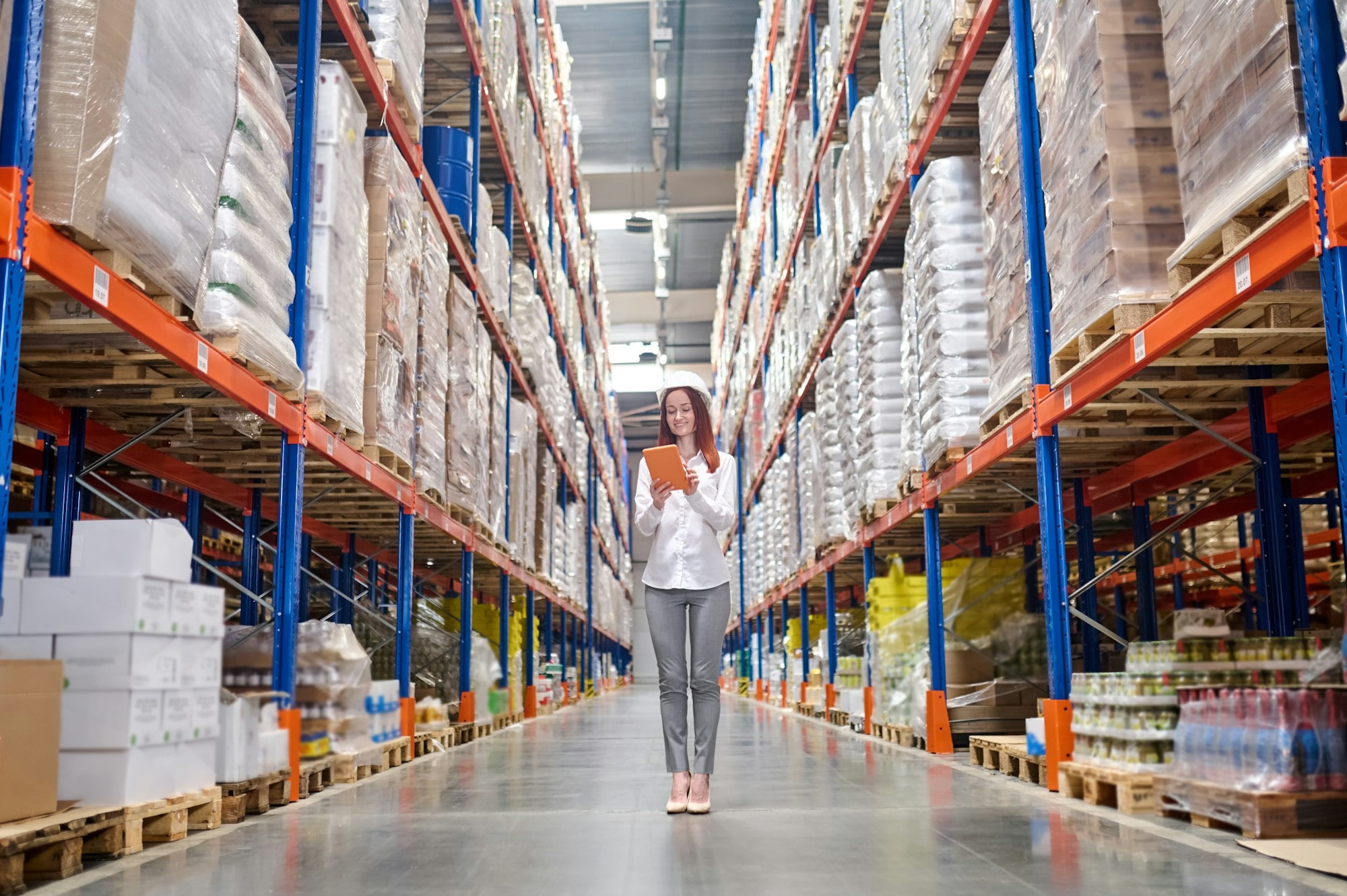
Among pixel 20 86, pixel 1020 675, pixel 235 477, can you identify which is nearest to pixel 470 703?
pixel 235 477

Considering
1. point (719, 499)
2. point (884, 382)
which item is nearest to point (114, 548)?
point (719, 499)

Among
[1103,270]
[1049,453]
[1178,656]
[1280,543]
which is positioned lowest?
[1178,656]

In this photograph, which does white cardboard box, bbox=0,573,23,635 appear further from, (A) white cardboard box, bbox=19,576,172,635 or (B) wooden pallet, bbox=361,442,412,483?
(B) wooden pallet, bbox=361,442,412,483

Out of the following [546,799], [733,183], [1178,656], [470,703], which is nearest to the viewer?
[1178,656]

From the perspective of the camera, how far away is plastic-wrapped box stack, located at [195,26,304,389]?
4363 mm

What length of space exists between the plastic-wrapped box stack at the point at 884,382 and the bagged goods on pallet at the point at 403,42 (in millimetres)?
3533

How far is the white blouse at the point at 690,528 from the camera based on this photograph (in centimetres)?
431

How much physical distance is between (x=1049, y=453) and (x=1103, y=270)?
109 cm

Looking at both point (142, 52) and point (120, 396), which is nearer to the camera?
point (142, 52)

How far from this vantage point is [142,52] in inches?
137

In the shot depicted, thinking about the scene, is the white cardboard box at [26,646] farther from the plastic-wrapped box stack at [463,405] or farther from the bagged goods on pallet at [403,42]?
the plastic-wrapped box stack at [463,405]

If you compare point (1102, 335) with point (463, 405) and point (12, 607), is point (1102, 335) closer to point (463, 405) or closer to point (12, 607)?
point (12, 607)

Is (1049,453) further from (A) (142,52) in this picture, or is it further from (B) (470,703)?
(B) (470,703)

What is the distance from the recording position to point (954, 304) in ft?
22.2
